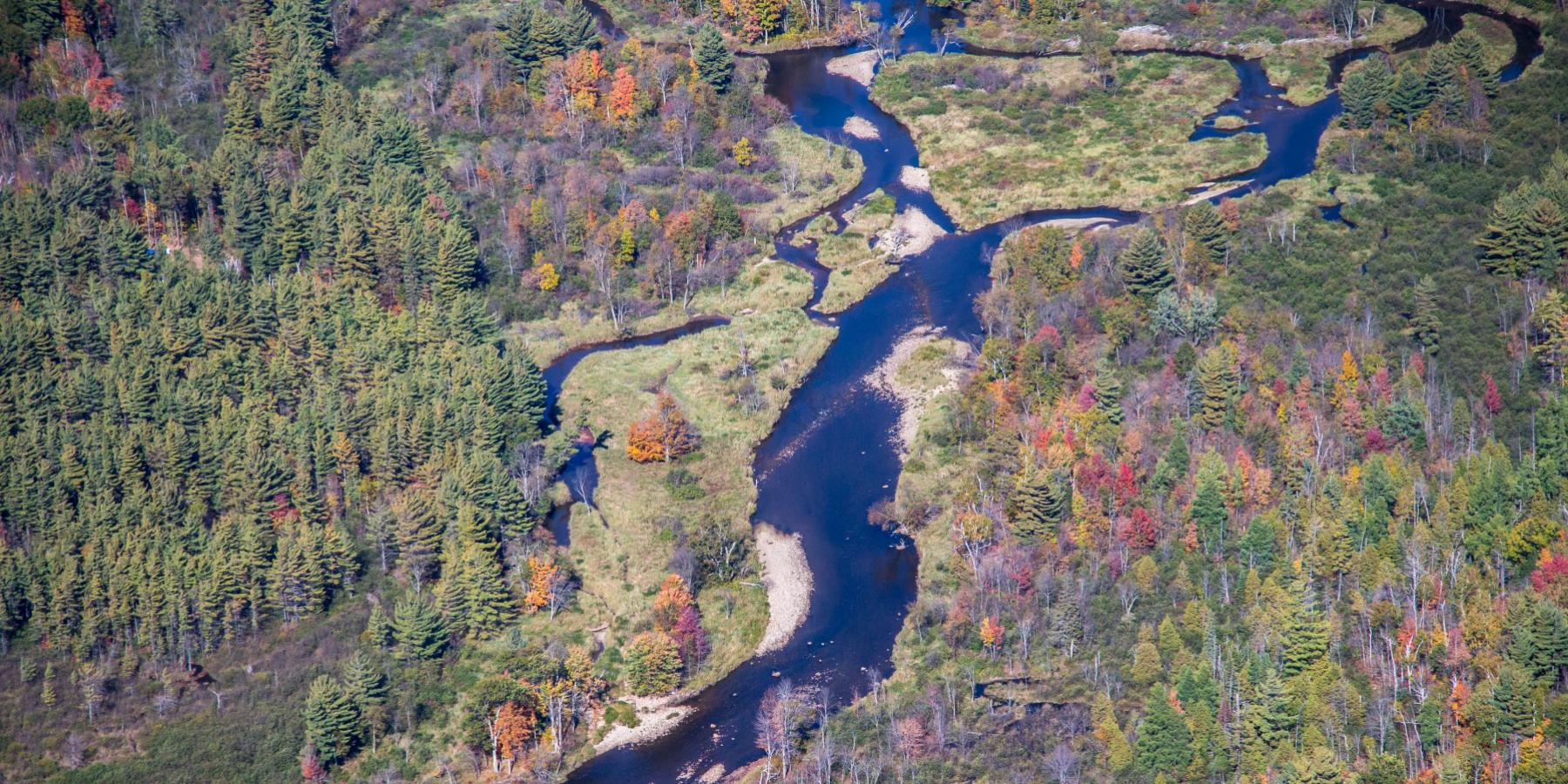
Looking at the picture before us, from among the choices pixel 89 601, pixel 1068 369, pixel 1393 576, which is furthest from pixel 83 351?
pixel 1393 576

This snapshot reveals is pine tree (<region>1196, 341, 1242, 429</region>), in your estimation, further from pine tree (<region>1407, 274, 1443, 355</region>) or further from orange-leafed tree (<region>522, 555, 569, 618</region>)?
orange-leafed tree (<region>522, 555, 569, 618</region>)

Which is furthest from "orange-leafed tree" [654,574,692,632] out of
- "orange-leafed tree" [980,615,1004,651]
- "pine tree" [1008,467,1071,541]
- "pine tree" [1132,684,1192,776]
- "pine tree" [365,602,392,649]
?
"pine tree" [1132,684,1192,776]

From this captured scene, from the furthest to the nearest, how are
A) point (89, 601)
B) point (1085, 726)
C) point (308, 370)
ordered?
point (308, 370), point (89, 601), point (1085, 726)

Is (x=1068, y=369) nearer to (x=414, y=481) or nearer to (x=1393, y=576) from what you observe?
(x=1393, y=576)

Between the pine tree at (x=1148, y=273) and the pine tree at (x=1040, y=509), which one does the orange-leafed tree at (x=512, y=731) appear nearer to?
the pine tree at (x=1040, y=509)

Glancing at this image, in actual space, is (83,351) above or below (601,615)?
above

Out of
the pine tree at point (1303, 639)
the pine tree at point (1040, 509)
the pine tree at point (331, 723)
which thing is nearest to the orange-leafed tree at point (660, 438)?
the pine tree at point (1040, 509)
